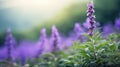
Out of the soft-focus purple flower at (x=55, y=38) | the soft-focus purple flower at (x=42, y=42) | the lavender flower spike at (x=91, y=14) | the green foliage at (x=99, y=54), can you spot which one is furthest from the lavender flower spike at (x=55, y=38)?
the lavender flower spike at (x=91, y=14)

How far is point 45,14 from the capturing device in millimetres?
14383

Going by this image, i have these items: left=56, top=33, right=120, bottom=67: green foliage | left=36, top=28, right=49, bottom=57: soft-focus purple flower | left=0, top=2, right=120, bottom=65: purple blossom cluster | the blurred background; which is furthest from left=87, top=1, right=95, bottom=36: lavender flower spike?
the blurred background

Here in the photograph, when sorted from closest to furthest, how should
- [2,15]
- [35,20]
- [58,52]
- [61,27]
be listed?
[58,52], [61,27], [35,20], [2,15]

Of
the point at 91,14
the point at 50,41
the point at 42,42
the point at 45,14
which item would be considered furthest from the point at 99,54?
the point at 45,14

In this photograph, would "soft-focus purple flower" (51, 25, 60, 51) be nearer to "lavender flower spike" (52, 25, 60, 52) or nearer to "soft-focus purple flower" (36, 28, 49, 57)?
"lavender flower spike" (52, 25, 60, 52)

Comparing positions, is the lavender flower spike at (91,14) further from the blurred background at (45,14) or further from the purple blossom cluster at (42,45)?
the blurred background at (45,14)

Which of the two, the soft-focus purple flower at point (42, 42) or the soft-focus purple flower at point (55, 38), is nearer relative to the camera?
the soft-focus purple flower at point (55, 38)

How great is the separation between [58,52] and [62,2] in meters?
8.57

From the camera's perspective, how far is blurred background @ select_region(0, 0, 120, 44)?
40.6 ft

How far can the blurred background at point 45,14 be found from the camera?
12.4 meters

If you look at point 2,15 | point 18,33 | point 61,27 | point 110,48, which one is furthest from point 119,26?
point 2,15

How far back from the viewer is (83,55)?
4.32 meters

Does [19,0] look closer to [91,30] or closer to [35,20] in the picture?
[35,20]

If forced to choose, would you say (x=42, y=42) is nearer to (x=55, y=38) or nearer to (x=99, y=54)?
(x=55, y=38)
